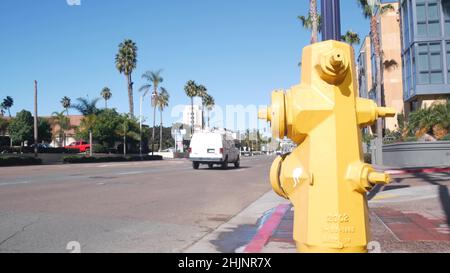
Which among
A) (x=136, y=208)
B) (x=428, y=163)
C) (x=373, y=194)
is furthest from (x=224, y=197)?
(x=428, y=163)

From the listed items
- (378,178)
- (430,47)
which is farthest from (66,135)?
(378,178)

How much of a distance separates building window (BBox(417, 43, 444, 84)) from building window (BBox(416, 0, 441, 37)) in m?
0.99

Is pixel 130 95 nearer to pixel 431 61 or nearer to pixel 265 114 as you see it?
pixel 431 61

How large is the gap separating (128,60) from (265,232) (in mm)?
56448

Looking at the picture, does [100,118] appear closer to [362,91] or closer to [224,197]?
[362,91]

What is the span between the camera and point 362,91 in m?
57.8

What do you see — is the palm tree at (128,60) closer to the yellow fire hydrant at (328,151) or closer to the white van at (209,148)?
the white van at (209,148)

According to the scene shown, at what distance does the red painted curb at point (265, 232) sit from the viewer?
5.64 metres

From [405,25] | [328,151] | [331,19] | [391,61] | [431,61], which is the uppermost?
[405,25]

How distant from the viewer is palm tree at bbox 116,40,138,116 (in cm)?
6028

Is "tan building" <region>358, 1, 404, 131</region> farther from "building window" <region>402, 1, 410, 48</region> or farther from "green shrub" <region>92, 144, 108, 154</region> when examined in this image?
"green shrub" <region>92, 144, 108, 154</region>

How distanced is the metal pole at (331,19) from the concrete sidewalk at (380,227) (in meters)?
2.11

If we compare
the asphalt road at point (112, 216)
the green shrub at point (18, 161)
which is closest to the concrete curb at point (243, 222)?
the asphalt road at point (112, 216)

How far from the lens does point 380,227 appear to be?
6891mm
